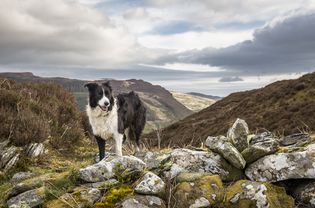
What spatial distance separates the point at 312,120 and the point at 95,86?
87.4ft

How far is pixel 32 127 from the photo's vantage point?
12484mm

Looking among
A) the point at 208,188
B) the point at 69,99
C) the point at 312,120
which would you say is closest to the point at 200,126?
the point at 312,120

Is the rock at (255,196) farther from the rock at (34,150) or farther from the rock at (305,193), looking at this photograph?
the rock at (34,150)

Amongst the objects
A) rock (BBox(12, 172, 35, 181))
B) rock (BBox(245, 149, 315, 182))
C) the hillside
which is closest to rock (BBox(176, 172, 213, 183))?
rock (BBox(245, 149, 315, 182))

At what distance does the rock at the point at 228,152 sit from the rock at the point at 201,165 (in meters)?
0.14

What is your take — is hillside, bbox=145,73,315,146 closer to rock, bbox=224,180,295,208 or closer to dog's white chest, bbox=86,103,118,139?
dog's white chest, bbox=86,103,118,139

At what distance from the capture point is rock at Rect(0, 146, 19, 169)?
36.7ft

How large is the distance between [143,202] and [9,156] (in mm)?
A: 6619

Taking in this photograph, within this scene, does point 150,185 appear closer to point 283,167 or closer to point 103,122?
point 283,167

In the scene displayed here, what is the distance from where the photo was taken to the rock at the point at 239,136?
7.80 meters

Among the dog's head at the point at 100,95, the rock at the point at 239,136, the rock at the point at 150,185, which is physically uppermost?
the dog's head at the point at 100,95

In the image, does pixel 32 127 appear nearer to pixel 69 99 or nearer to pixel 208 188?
pixel 69 99

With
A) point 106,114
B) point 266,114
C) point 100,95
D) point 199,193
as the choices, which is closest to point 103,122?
point 106,114

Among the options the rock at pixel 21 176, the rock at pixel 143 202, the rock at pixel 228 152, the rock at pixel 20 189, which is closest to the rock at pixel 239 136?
the rock at pixel 228 152
